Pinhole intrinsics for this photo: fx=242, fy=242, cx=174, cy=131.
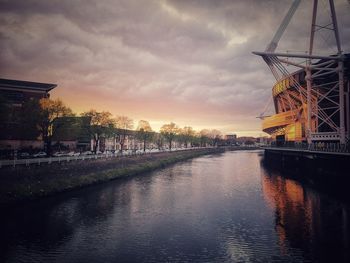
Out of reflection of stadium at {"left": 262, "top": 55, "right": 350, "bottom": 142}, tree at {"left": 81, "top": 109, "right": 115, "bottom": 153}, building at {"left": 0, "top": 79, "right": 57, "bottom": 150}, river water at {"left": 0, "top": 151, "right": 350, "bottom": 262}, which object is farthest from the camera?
tree at {"left": 81, "top": 109, "right": 115, "bottom": 153}

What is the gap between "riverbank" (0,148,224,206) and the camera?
27297 millimetres

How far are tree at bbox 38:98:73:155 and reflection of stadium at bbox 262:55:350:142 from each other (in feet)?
172

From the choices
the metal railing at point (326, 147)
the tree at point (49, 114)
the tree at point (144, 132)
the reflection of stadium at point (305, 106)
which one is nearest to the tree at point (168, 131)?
the tree at point (144, 132)

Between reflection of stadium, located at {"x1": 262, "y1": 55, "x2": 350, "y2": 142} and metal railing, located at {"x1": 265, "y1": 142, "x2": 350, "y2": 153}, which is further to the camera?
reflection of stadium, located at {"x1": 262, "y1": 55, "x2": 350, "y2": 142}

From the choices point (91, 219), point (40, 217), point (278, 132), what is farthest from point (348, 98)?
point (40, 217)

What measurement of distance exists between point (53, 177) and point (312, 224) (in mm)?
32275

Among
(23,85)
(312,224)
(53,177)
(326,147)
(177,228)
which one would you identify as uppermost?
(23,85)

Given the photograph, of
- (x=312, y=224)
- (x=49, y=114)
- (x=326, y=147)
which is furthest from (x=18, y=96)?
(x=326, y=147)

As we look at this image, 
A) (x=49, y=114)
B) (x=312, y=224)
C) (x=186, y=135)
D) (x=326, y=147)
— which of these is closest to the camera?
(x=312, y=224)

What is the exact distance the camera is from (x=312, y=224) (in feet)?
71.5

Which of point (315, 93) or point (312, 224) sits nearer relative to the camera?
point (312, 224)

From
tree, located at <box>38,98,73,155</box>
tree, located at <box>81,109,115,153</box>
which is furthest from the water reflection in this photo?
tree, located at <box>81,109,115,153</box>

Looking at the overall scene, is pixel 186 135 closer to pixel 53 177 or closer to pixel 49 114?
pixel 49 114

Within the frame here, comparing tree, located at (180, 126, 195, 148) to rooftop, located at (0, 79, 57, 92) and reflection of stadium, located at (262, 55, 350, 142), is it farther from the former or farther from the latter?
rooftop, located at (0, 79, 57, 92)
